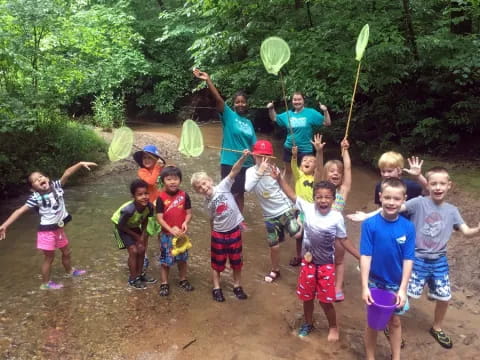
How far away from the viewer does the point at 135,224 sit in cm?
420

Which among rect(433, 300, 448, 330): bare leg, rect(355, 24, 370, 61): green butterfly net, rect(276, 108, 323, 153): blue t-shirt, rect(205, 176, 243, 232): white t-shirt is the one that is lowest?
rect(433, 300, 448, 330): bare leg

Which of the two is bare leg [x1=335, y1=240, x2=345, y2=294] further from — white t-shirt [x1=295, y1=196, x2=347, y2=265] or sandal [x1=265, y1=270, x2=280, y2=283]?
sandal [x1=265, y1=270, x2=280, y2=283]

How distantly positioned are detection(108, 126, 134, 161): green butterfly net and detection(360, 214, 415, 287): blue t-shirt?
2.57 metres

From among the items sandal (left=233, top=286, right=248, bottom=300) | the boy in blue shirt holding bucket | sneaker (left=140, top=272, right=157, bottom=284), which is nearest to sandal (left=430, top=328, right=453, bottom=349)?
the boy in blue shirt holding bucket

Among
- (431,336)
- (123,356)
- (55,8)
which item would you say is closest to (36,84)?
(55,8)

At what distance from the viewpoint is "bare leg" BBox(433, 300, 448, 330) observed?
3490mm

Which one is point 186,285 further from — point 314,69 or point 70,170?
point 314,69

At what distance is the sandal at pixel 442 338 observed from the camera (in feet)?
11.3

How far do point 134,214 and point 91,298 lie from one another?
95cm

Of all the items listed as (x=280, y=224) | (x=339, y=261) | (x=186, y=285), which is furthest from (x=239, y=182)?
(x=339, y=261)

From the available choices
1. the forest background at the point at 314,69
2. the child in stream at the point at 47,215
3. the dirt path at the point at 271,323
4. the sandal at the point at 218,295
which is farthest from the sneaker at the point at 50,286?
the forest background at the point at 314,69

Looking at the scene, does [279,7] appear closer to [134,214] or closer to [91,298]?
[134,214]

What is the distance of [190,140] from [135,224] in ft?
3.43

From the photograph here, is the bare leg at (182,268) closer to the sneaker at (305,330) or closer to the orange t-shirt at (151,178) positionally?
the orange t-shirt at (151,178)
